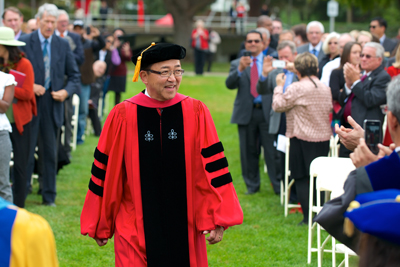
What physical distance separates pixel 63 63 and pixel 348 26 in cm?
3104

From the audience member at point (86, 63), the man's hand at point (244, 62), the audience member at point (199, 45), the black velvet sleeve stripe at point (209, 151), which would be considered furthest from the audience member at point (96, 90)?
the audience member at point (199, 45)

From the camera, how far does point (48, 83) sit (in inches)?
293

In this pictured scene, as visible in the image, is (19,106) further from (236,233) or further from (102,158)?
(102,158)

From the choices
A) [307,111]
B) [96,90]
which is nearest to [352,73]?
[307,111]

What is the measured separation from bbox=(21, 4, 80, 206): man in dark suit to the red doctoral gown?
148 inches

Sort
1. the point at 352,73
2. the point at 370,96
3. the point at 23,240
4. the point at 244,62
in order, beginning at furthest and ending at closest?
the point at 244,62 → the point at 352,73 → the point at 370,96 → the point at 23,240

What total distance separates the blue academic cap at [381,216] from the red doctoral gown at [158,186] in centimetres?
148

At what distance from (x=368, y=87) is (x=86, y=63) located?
21.3 ft

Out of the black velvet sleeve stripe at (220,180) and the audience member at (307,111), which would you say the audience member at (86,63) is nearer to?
the audience member at (307,111)

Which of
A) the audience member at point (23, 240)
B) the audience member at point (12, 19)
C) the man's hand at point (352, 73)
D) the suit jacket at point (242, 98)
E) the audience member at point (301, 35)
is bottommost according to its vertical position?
the suit jacket at point (242, 98)

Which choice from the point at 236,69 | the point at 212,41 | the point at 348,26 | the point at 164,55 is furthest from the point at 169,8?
the point at 164,55

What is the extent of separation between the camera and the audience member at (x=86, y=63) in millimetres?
11578

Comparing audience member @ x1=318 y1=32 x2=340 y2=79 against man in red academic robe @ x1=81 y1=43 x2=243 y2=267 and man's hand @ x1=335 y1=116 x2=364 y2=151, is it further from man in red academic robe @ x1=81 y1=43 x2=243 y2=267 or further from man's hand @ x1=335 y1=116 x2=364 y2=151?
man in red academic robe @ x1=81 y1=43 x2=243 y2=267

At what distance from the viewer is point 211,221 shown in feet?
12.5
